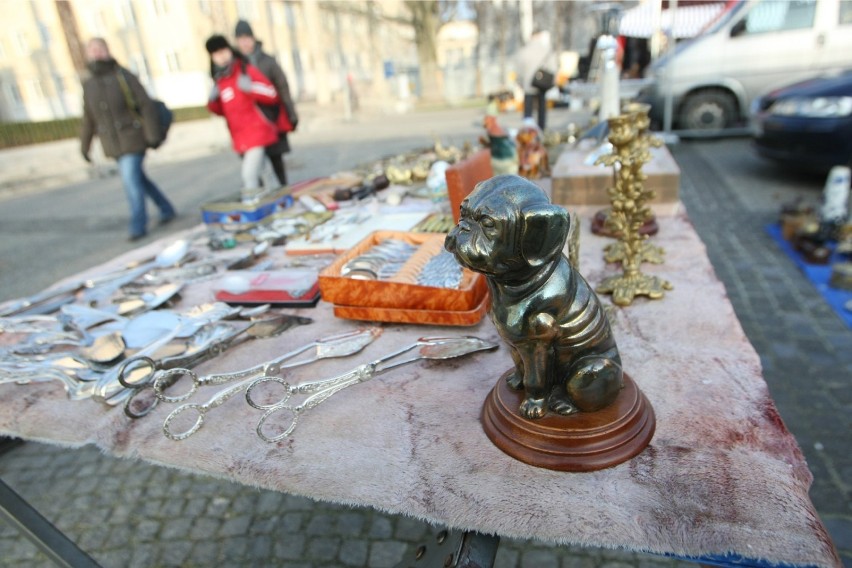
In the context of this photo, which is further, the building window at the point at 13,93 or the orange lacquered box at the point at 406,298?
the building window at the point at 13,93

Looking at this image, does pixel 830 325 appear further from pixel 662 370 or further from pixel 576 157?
pixel 662 370

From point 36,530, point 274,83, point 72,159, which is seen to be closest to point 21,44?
point 72,159

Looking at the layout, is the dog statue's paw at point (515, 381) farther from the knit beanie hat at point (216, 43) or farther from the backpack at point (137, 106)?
the backpack at point (137, 106)

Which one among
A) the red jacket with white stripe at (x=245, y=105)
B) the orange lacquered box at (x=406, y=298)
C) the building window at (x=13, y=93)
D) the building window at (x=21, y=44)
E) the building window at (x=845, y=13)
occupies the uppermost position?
the building window at (x=21, y=44)

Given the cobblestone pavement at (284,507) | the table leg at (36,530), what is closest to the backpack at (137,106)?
the cobblestone pavement at (284,507)

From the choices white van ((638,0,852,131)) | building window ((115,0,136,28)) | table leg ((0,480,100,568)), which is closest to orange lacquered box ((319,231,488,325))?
table leg ((0,480,100,568))

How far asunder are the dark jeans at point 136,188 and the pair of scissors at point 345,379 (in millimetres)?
4412

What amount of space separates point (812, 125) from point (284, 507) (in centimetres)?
545

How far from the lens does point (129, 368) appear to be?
1281mm

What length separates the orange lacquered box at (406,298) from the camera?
4.61 feet

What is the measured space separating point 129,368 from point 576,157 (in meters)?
2.29

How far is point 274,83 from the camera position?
470cm

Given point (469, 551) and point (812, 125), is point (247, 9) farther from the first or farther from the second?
point (469, 551)

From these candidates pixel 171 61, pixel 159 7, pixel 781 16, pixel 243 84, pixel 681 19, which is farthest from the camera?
pixel 171 61
